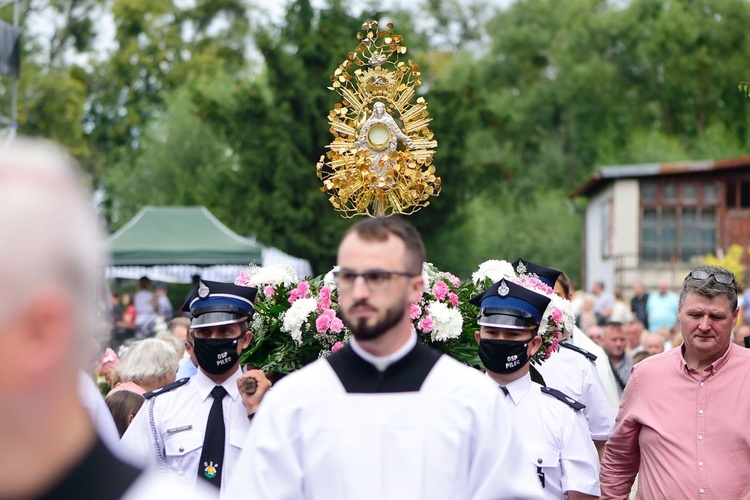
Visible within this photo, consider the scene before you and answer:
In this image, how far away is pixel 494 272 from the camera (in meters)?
6.85

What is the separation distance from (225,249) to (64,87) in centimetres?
1962

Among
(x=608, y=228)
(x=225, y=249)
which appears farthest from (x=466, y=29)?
(x=225, y=249)

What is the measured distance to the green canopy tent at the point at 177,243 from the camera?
19.1 m

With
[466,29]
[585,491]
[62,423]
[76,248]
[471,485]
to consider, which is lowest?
[585,491]

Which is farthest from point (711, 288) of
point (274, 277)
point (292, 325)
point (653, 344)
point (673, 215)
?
point (673, 215)

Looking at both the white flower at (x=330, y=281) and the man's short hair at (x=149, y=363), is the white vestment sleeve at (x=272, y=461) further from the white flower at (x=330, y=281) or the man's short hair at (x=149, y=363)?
the man's short hair at (x=149, y=363)

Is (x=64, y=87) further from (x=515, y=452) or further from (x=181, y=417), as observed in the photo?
(x=515, y=452)

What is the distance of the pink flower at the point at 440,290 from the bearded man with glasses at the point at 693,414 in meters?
1.09

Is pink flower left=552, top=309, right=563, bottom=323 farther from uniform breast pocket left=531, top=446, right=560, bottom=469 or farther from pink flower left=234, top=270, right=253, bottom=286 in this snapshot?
pink flower left=234, top=270, right=253, bottom=286

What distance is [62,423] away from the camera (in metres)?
1.82

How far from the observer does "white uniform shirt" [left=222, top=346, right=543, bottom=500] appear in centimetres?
364

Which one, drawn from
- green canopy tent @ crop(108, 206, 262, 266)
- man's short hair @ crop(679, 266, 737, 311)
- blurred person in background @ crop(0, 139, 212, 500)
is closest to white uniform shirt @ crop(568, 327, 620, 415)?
man's short hair @ crop(679, 266, 737, 311)

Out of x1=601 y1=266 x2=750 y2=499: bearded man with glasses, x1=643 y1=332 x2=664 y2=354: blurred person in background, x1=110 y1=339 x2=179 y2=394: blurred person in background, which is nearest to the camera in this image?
x1=601 y1=266 x2=750 y2=499: bearded man with glasses

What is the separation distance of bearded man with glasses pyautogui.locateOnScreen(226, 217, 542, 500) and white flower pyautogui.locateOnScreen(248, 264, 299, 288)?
2.89m
